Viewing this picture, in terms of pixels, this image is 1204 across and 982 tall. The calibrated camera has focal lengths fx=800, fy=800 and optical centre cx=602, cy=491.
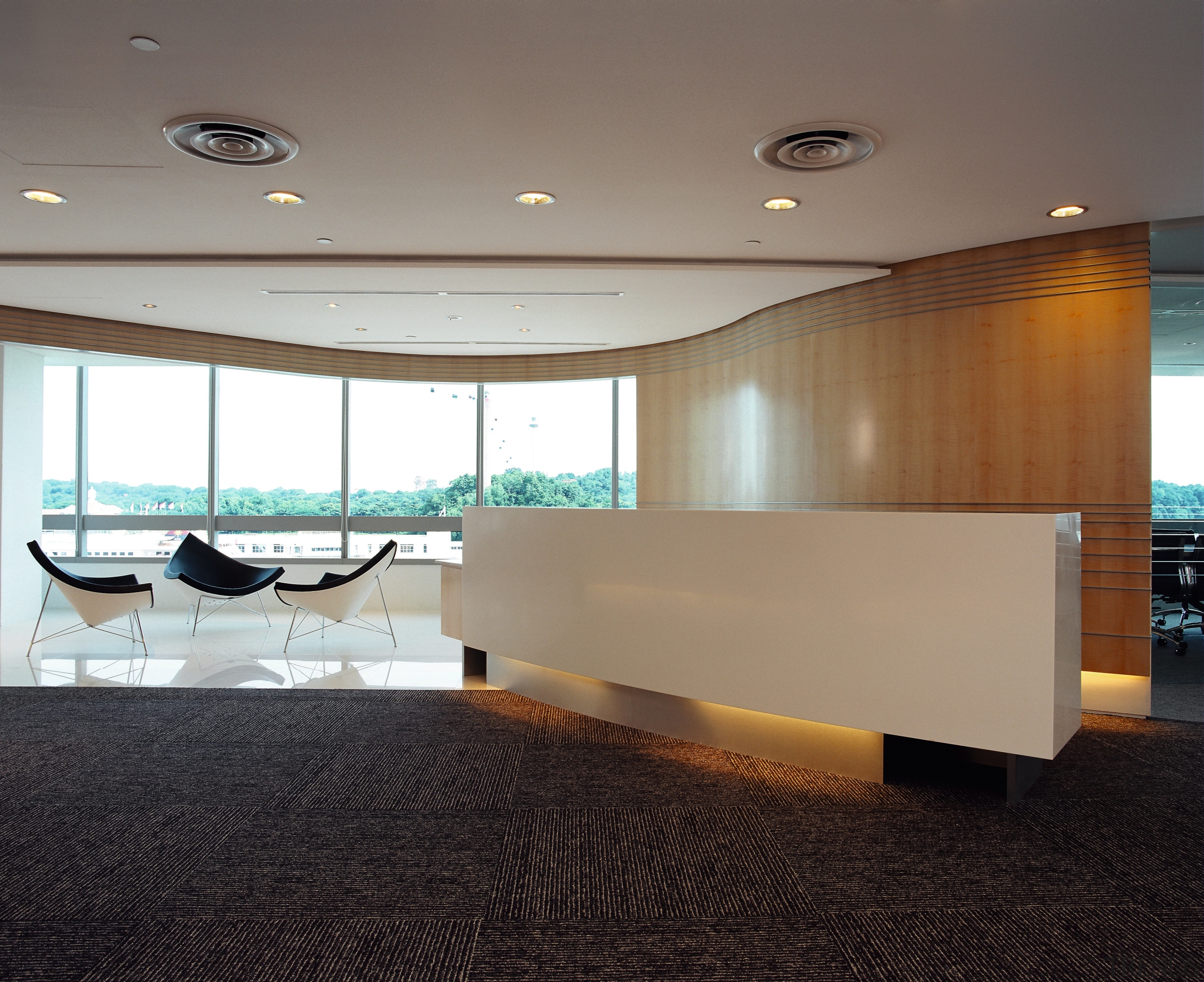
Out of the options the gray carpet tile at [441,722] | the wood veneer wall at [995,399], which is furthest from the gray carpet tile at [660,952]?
the gray carpet tile at [441,722]

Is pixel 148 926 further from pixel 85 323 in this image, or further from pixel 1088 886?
pixel 85 323

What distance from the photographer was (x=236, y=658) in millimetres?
6453

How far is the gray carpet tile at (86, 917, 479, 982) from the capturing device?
7.04 feet

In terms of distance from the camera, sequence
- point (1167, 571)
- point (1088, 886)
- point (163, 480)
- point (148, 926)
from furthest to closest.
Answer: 1. point (163, 480)
2. point (1167, 571)
3. point (1088, 886)
4. point (148, 926)

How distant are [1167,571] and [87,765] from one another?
7.33m

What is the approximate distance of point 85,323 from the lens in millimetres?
7801

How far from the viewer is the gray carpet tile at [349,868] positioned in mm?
2512

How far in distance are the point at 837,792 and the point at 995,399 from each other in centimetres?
315

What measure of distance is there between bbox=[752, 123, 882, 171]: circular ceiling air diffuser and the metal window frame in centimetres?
552

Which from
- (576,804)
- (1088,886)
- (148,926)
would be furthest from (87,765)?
(1088,886)

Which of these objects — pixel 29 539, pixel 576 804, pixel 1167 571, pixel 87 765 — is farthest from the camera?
pixel 29 539

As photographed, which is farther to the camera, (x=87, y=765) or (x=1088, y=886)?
(x=87, y=765)

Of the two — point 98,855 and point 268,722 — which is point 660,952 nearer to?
point 98,855

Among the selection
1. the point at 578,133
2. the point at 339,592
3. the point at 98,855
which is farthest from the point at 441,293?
the point at 98,855
